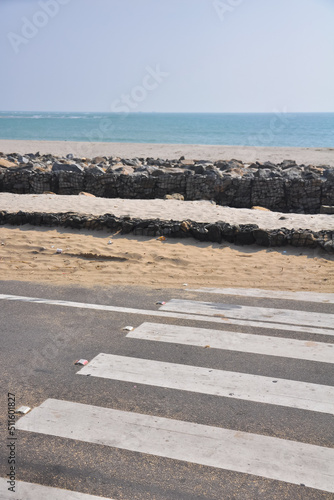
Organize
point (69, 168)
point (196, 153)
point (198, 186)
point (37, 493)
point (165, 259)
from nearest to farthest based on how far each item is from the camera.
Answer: point (37, 493)
point (165, 259)
point (198, 186)
point (69, 168)
point (196, 153)

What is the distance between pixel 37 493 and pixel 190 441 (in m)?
1.24

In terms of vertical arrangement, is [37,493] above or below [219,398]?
below

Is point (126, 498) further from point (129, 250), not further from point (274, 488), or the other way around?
point (129, 250)

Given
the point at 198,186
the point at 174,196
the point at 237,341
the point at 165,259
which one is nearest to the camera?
the point at 237,341

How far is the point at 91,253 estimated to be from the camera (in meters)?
9.85

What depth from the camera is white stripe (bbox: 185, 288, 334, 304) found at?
7.37m

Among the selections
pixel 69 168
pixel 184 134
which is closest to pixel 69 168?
pixel 69 168

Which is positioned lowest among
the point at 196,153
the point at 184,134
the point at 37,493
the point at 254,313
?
the point at 37,493

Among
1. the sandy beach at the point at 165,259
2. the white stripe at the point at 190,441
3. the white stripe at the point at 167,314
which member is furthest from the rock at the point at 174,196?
the white stripe at the point at 190,441

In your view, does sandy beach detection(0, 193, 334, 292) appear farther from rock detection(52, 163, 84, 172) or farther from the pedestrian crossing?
rock detection(52, 163, 84, 172)

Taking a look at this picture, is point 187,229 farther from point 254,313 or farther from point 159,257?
point 254,313

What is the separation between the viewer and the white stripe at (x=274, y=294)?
7.37 meters

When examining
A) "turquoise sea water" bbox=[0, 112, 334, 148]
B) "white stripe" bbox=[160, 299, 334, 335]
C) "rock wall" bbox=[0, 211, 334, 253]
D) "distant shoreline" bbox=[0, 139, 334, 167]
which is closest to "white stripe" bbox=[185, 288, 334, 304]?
"white stripe" bbox=[160, 299, 334, 335]

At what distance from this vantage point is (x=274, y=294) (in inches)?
300
